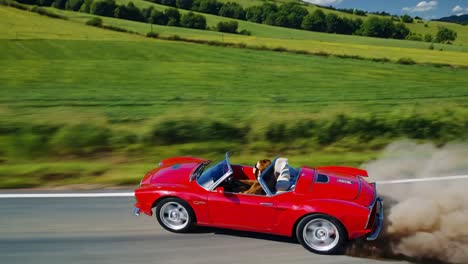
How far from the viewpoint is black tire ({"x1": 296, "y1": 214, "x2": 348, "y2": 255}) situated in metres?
6.62

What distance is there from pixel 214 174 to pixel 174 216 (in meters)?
0.94

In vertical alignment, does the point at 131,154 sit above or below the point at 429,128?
below

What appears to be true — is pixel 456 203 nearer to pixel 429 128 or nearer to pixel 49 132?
pixel 429 128

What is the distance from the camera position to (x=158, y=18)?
6184cm

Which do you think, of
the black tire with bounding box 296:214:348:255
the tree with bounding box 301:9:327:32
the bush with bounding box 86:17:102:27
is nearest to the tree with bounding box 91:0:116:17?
the bush with bounding box 86:17:102:27

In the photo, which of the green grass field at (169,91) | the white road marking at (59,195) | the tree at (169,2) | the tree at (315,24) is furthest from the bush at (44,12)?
the white road marking at (59,195)

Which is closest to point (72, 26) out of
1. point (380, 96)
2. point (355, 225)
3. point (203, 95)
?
point (203, 95)

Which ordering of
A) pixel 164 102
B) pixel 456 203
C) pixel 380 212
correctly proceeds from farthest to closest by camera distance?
pixel 164 102 → pixel 456 203 → pixel 380 212

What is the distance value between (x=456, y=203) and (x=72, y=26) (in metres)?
47.2

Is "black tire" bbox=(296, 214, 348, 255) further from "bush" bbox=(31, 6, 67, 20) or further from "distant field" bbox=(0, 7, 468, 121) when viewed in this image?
"bush" bbox=(31, 6, 67, 20)

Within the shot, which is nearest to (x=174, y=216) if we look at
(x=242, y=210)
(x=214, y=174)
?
(x=214, y=174)

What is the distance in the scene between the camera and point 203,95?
21609mm

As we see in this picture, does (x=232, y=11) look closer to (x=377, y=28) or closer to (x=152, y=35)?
(x=377, y=28)

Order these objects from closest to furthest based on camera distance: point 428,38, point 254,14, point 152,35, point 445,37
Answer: point 152,35 → point 428,38 → point 254,14 → point 445,37
